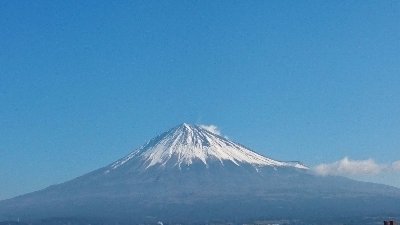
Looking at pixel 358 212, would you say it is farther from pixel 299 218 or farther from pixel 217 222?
pixel 217 222

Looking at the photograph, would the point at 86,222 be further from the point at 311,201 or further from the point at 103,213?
the point at 311,201

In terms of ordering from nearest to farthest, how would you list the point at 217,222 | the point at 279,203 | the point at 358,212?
the point at 217,222, the point at 358,212, the point at 279,203

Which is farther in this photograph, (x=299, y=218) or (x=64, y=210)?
(x=64, y=210)

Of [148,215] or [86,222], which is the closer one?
[86,222]

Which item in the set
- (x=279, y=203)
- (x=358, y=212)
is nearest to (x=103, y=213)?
(x=279, y=203)

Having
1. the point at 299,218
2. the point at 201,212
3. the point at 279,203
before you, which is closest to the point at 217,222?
the point at 299,218

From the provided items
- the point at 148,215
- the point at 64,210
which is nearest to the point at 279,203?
the point at 148,215

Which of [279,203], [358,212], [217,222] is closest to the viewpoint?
[217,222]

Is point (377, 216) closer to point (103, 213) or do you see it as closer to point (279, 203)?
point (279, 203)
